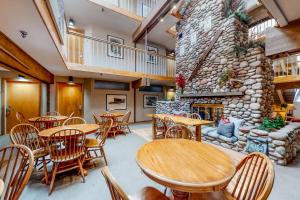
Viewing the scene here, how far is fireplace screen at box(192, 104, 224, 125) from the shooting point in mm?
4727

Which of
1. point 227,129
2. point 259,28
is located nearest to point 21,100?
point 227,129

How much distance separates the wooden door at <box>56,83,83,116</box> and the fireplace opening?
497 centimetres

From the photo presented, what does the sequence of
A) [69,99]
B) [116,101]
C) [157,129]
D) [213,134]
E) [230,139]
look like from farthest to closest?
[116,101], [69,99], [157,129], [213,134], [230,139]

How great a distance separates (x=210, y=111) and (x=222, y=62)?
5.58 feet

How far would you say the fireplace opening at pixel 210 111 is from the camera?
472 centimetres

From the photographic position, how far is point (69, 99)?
20.5 feet

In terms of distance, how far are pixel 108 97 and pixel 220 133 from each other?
504cm

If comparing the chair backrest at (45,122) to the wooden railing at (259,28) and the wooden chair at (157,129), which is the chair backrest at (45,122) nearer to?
the wooden chair at (157,129)

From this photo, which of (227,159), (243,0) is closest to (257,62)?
(243,0)

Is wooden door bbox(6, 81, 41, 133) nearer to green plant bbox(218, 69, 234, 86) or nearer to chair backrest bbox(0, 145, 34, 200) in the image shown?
chair backrest bbox(0, 145, 34, 200)

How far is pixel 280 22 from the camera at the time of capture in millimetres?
1942

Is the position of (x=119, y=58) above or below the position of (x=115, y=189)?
above

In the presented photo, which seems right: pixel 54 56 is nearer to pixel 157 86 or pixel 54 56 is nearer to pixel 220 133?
pixel 220 133

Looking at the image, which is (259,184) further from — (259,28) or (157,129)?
(259,28)
